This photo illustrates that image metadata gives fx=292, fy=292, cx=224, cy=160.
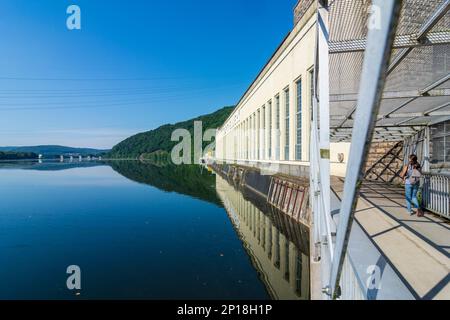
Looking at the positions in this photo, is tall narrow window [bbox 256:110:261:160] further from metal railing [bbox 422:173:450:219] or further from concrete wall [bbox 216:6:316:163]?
metal railing [bbox 422:173:450:219]

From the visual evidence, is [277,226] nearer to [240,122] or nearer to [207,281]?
[207,281]

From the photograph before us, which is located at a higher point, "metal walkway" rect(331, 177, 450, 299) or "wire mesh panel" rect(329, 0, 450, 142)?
"wire mesh panel" rect(329, 0, 450, 142)

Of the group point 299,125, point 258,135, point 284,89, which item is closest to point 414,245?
point 299,125

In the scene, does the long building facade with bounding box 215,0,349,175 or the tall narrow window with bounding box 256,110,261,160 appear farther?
the tall narrow window with bounding box 256,110,261,160

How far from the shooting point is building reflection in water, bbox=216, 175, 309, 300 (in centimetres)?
984

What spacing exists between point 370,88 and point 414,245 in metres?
5.88

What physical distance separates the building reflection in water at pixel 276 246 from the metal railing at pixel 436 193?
4.59m

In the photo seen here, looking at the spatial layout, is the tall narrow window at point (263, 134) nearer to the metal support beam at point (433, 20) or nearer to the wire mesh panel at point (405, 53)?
the wire mesh panel at point (405, 53)

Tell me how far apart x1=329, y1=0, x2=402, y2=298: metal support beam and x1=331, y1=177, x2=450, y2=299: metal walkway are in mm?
2422

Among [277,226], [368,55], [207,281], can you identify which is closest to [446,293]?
[368,55]

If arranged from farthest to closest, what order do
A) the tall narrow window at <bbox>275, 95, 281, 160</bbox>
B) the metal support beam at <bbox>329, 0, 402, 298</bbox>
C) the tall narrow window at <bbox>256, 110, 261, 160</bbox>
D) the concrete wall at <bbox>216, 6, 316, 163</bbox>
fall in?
the tall narrow window at <bbox>256, 110, 261, 160</bbox>
the tall narrow window at <bbox>275, 95, 281, 160</bbox>
the concrete wall at <bbox>216, 6, 316, 163</bbox>
the metal support beam at <bbox>329, 0, 402, 298</bbox>

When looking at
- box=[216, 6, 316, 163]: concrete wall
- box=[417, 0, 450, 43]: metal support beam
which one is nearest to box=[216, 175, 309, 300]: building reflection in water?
box=[216, 6, 316, 163]: concrete wall

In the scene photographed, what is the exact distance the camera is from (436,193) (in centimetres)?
887

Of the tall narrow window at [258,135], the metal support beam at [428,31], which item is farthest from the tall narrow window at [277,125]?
the metal support beam at [428,31]
